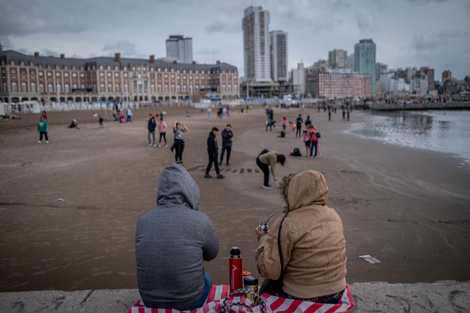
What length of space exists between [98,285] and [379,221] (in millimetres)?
5510

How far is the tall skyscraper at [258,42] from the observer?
179500 millimetres

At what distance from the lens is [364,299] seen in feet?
11.4

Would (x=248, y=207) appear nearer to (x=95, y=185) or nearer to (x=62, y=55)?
(x=95, y=185)

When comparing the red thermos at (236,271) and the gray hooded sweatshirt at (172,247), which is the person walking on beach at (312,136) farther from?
the gray hooded sweatshirt at (172,247)

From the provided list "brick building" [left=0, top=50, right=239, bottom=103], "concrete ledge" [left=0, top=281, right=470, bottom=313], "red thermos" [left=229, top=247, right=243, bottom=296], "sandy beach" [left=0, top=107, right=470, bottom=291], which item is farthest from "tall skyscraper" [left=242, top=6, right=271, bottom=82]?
"red thermos" [left=229, top=247, right=243, bottom=296]

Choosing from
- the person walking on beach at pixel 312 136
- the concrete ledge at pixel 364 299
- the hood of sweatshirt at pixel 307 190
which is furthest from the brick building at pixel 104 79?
the hood of sweatshirt at pixel 307 190

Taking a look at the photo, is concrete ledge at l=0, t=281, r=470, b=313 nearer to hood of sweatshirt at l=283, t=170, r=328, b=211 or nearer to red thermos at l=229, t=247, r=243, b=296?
red thermos at l=229, t=247, r=243, b=296

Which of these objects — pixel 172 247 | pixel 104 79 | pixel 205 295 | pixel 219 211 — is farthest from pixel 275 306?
pixel 104 79

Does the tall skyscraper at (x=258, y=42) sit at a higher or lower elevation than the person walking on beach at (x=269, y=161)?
higher

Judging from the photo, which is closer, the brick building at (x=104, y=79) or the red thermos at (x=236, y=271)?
the red thermos at (x=236, y=271)

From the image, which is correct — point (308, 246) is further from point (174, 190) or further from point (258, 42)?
point (258, 42)

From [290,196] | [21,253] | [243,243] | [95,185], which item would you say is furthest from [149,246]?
[95,185]

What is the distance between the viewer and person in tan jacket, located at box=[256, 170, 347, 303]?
2746mm

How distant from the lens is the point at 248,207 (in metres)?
8.42
